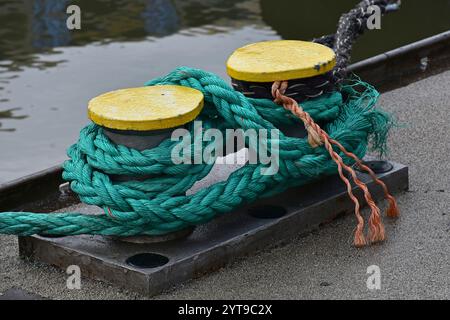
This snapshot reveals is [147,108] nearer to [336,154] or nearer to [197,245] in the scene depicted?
[197,245]

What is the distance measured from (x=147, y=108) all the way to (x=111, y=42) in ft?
11.7

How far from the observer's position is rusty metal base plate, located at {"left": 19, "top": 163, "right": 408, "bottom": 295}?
2659 mm

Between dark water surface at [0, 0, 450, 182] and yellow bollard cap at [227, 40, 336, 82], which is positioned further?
dark water surface at [0, 0, 450, 182]

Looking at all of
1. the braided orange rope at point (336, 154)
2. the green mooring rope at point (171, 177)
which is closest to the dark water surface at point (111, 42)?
the green mooring rope at point (171, 177)

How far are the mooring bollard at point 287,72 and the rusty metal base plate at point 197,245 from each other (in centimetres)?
22

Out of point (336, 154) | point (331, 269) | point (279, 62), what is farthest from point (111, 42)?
point (331, 269)

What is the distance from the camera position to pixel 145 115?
2.68m

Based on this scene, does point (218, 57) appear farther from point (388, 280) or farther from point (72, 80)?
point (388, 280)

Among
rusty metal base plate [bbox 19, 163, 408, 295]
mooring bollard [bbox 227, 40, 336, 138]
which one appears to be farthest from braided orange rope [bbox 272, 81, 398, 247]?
rusty metal base plate [bbox 19, 163, 408, 295]

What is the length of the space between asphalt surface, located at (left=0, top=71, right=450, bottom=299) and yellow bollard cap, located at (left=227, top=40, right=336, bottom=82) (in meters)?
0.48

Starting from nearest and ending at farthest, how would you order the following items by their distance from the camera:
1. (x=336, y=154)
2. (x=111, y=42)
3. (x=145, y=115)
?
(x=145, y=115), (x=336, y=154), (x=111, y=42)

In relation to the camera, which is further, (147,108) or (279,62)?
(279,62)

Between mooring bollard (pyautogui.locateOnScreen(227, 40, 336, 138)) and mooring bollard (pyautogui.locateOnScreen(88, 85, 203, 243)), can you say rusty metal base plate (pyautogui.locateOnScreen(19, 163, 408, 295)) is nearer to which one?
mooring bollard (pyautogui.locateOnScreen(88, 85, 203, 243))
